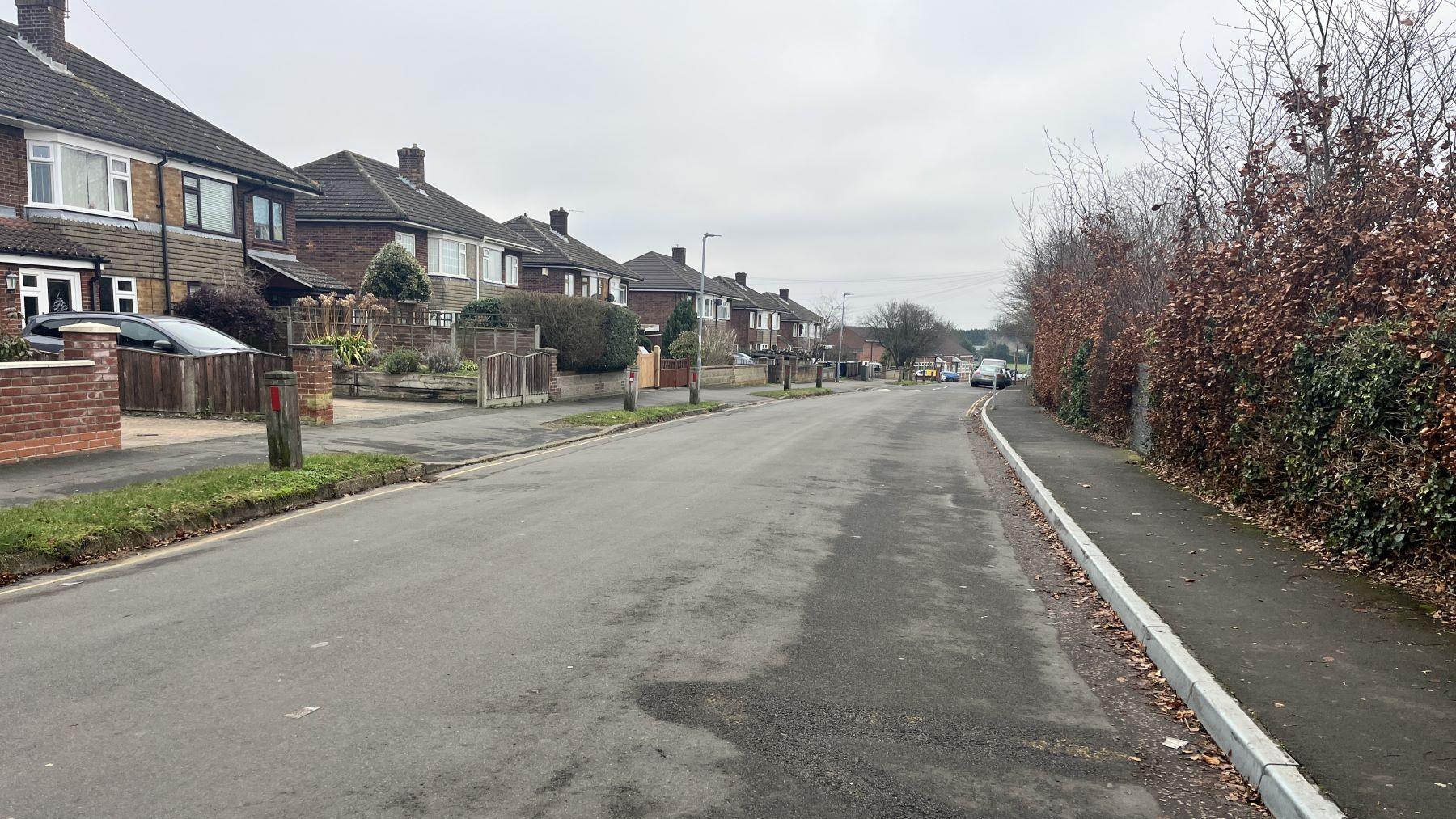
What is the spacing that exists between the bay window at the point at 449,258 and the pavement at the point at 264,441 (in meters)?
16.8

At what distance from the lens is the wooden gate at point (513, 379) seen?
21.8 metres

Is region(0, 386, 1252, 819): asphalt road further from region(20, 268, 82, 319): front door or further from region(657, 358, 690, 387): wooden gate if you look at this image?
region(657, 358, 690, 387): wooden gate

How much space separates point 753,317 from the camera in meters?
85.2

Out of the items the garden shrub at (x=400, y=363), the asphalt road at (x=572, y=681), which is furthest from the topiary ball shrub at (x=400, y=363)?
the asphalt road at (x=572, y=681)

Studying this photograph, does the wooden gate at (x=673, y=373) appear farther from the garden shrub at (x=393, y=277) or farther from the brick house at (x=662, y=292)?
the brick house at (x=662, y=292)

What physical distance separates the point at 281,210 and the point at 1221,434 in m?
28.4

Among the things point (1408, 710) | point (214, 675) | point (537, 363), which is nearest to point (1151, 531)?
point (1408, 710)

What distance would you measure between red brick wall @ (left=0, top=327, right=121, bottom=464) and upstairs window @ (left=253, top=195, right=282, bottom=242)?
1848cm

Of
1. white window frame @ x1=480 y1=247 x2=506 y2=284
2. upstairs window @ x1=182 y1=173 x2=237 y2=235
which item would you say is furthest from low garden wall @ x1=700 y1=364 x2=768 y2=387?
upstairs window @ x1=182 y1=173 x2=237 y2=235

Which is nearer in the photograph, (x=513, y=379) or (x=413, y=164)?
(x=513, y=379)

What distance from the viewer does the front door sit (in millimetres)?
20312

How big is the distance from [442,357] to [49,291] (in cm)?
841

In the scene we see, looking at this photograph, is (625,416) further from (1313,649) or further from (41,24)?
(41,24)

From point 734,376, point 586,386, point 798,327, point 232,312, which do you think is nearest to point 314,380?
point 232,312
